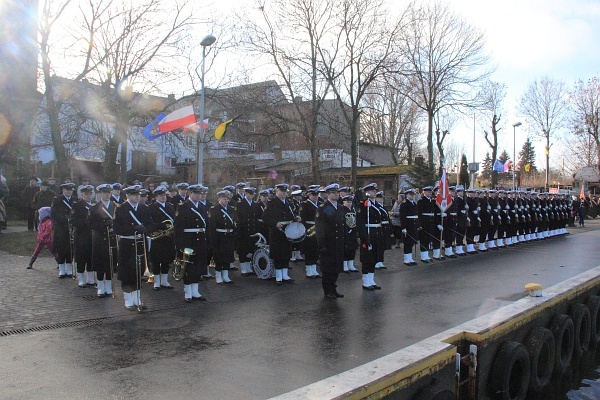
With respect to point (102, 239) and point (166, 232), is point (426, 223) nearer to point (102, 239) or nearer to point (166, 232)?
point (166, 232)

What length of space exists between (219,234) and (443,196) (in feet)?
25.0

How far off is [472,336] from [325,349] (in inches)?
80.0

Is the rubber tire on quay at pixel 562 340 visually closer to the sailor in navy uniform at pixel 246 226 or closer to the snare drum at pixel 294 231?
the snare drum at pixel 294 231

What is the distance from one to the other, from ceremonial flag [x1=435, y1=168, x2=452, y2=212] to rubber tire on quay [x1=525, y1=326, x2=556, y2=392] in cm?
927

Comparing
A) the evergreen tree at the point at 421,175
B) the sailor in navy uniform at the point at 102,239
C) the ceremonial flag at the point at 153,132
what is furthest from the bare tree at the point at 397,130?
the sailor in navy uniform at the point at 102,239

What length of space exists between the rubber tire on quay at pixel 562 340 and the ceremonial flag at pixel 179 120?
44.8ft

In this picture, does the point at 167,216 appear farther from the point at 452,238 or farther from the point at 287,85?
the point at 287,85

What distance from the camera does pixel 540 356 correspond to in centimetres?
687

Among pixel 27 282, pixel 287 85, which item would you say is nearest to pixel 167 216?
pixel 27 282

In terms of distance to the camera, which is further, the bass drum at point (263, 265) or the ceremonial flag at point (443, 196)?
the ceremonial flag at point (443, 196)

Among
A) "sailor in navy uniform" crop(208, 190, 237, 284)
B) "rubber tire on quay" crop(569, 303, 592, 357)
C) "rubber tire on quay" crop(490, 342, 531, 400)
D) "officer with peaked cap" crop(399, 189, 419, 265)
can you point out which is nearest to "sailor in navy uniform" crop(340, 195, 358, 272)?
"sailor in navy uniform" crop(208, 190, 237, 284)

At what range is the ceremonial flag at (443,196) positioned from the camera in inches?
633

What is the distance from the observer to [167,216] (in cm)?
1121

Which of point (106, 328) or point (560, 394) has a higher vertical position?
point (106, 328)
